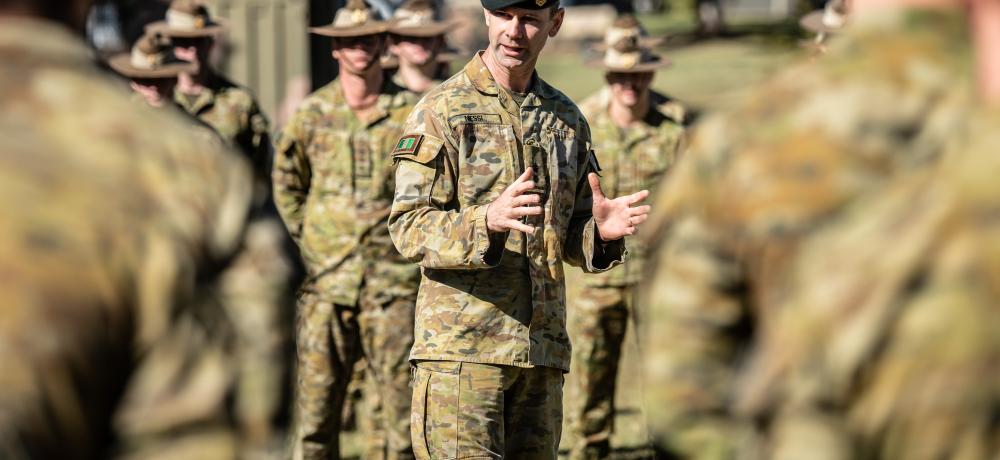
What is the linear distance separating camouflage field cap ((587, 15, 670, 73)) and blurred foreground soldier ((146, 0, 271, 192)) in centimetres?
234

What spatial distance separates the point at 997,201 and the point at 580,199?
9.89 feet

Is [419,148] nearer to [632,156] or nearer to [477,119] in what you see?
[477,119]

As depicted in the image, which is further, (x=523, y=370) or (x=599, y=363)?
(x=599, y=363)

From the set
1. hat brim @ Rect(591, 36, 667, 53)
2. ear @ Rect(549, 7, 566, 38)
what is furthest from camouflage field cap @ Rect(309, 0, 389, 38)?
ear @ Rect(549, 7, 566, 38)

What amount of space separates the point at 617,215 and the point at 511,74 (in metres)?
0.65

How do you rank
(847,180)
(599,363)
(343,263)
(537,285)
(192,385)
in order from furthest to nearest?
(599,363), (343,263), (537,285), (847,180), (192,385)

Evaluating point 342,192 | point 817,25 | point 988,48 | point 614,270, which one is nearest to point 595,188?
point 988,48

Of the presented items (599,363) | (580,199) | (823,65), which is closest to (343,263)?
(599,363)

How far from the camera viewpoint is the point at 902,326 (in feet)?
8.36

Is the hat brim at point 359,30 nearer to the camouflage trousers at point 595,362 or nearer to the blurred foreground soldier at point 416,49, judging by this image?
the blurred foreground soldier at point 416,49

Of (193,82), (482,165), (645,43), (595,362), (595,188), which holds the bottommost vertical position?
(595,362)

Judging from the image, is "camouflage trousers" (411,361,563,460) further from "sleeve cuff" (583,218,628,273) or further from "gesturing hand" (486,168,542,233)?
"gesturing hand" (486,168,542,233)

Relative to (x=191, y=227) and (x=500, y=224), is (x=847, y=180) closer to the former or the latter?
(x=191, y=227)

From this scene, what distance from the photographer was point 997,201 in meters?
2.50
